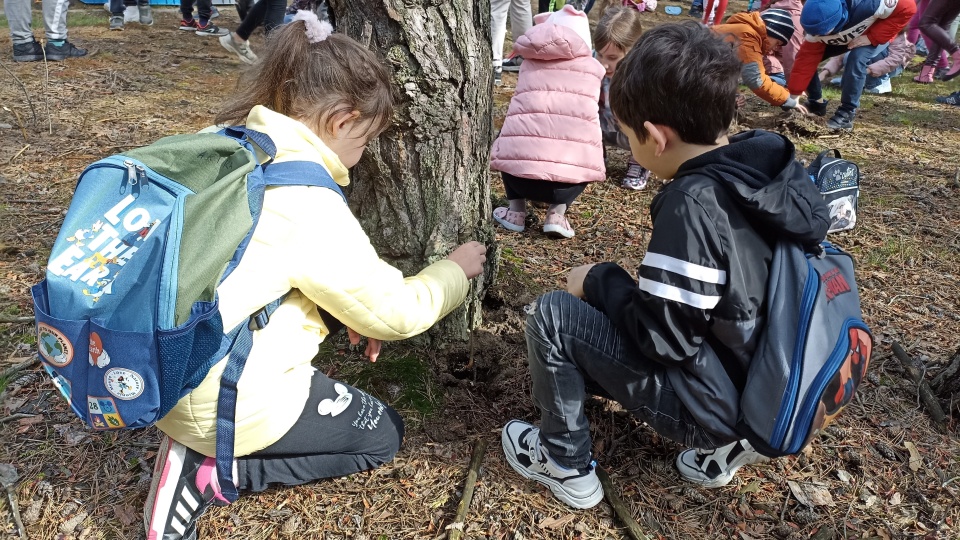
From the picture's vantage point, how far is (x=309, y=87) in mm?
1877

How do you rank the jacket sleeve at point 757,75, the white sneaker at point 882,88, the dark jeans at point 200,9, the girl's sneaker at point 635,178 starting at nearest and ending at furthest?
the girl's sneaker at point 635,178 < the jacket sleeve at point 757,75 < the white sneaker at point 882,88 < the dark jeans at point 200,9

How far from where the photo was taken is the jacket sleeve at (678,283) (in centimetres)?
157

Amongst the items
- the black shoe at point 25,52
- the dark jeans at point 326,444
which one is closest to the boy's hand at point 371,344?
the dark jeans at point 326,444

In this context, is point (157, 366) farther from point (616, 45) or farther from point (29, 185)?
point (616, 45)

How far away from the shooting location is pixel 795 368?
161cm

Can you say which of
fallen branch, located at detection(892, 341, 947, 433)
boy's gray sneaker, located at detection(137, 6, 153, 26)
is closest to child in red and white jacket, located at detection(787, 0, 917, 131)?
fallen branch, located at detection(892, 341, 947, 433)

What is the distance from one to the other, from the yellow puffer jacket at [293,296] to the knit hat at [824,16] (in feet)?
16.8

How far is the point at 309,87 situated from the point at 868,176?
436 cm

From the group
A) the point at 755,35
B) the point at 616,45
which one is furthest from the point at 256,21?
the point at 755,35

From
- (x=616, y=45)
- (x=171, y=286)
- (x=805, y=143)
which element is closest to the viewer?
(x=171, y=286)

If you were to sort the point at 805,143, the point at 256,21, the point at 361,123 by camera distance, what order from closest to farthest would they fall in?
the point at 361,123 < the point at 805,143 < the point at 256,21

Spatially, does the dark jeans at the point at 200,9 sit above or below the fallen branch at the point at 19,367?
below

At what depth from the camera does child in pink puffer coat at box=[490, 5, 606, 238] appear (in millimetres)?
3527

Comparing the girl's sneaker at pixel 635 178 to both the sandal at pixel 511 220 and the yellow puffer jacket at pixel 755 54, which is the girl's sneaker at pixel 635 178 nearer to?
the sandal at pixel 511 220
